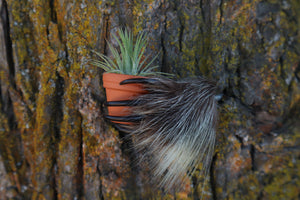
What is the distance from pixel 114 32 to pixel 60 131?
0.54 m

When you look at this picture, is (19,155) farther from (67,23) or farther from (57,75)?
(67,23)

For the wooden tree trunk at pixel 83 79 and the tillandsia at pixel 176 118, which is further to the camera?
the wooden tree trunk at pixel 83 79

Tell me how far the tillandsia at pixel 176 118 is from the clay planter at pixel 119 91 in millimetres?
24

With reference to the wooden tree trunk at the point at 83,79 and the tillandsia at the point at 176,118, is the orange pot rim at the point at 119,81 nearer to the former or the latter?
the tillandsia at the point at 176,118

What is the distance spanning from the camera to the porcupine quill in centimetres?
84

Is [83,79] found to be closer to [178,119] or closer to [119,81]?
[119,81]

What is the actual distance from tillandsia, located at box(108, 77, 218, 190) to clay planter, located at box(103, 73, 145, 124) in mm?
24

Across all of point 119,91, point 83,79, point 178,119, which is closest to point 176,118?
point 178,119

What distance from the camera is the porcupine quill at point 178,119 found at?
2.76 ft

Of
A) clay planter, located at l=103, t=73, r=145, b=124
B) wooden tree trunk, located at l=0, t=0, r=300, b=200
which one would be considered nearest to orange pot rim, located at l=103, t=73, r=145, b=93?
clay planter, located at l=103, t=73, r=145, b=124

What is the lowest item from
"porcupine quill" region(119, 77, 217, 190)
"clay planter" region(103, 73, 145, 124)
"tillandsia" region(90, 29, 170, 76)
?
"porcupine quill" region(119, 77, 217, 190)

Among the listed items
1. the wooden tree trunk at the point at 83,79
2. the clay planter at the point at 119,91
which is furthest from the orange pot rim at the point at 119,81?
the wooden tree trunk at the point at 83,79

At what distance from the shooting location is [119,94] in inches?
34.3

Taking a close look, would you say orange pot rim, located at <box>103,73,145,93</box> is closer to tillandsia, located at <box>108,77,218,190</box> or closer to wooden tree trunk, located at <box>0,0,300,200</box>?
tillandsia, located at <box>108,77,218,190</box>
